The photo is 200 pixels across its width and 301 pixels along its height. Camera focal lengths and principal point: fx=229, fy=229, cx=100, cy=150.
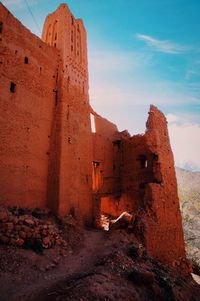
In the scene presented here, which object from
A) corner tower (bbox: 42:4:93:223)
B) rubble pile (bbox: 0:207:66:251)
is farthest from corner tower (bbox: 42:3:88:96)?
rubble pile (bbox: 0:207:66:251)

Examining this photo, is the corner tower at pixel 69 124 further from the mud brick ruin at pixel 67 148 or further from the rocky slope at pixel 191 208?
the rocky slope at pixel 191 208

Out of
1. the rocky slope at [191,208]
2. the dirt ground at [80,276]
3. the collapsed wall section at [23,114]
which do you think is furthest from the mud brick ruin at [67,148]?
the rocky slope at [191,208]

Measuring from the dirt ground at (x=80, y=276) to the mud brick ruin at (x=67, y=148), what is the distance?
128 inches

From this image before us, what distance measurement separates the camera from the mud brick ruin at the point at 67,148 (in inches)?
482

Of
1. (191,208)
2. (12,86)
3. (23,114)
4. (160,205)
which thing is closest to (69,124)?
(23,114)

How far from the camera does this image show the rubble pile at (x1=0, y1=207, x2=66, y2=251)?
9.02 m

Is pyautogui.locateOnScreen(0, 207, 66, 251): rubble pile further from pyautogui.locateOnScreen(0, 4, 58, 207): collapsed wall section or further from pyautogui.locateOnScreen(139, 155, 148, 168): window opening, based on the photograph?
pyautogui.locateOnScreen(139, 155, 148, 168): window opening

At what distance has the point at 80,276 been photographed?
7855 millimetres

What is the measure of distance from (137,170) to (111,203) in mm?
4030

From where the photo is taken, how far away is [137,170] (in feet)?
67.2

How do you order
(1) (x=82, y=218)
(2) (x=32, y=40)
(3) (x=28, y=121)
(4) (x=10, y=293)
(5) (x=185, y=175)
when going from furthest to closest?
(5) (x=185, y=175) → (1) (x=82, y=218) → (2) (x=32, y=40) → (3) (x=28, y=121) → (4) (x=10, y=293)

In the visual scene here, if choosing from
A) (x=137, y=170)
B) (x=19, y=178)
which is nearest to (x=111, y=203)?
(x=137, y=170)

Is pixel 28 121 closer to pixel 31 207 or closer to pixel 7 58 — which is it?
pixel 7 58

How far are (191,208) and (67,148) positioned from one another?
150ft
